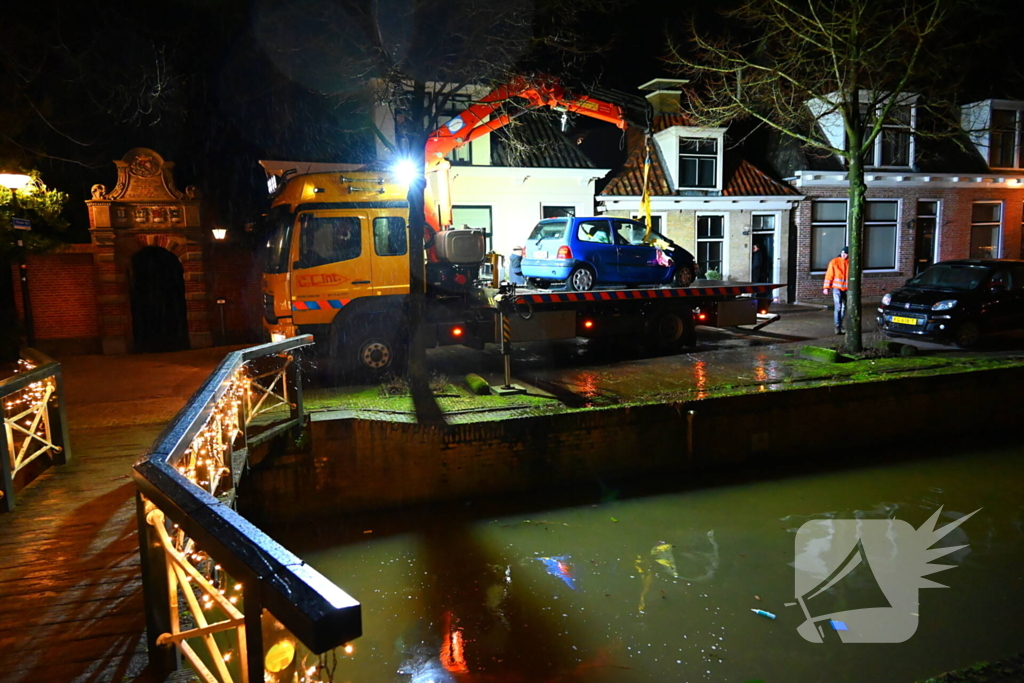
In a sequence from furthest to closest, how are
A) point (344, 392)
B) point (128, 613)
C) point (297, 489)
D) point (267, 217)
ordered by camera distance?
point (267, 217) < point (344, 392) < point (297, 489) < point (128, 613)

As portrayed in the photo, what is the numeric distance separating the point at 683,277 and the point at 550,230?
3057 mm

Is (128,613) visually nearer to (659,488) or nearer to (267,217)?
(659,488)

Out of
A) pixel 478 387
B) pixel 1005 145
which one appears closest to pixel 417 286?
pixel 478 387

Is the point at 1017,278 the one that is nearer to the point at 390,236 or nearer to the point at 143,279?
the point at 390,236

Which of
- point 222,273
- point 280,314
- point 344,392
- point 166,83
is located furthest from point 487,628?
point 166,83

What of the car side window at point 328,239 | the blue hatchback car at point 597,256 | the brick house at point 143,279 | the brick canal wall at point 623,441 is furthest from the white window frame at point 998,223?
the brick house at point 143,279

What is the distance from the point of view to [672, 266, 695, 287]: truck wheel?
13.9 m

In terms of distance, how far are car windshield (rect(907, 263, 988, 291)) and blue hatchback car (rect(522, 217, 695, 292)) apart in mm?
5123

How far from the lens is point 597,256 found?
12.8m

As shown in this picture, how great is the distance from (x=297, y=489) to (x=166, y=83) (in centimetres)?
1026

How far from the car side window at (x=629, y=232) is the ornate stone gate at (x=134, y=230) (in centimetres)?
859

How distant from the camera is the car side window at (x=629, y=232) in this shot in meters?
13.2

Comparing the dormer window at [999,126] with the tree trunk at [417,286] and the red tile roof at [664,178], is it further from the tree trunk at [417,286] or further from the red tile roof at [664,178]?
the tree trunk at [417,286]

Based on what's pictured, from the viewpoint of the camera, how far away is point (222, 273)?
14.4 m
